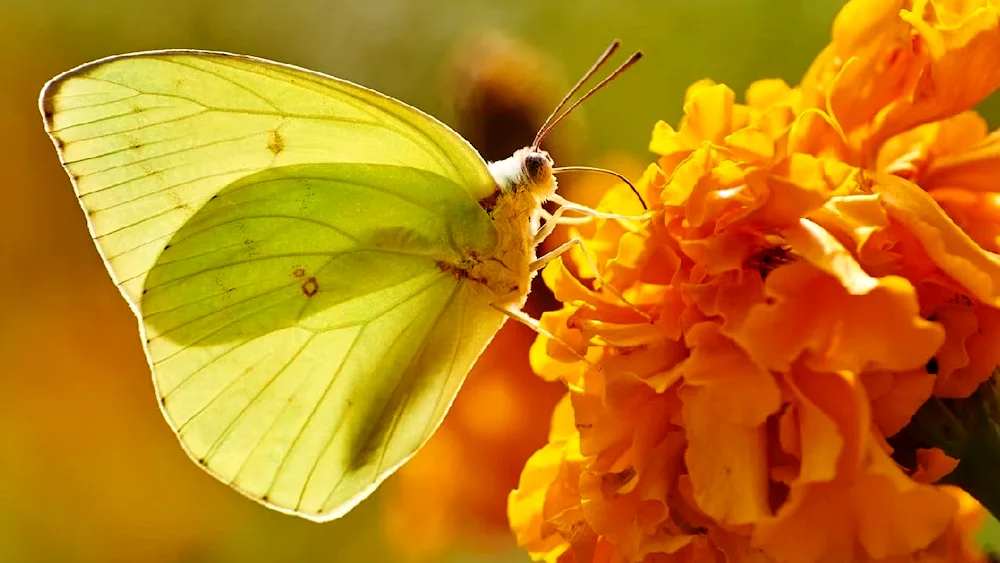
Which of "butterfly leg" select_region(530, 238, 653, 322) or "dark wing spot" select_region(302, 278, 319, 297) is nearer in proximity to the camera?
"butterfly leg" select_region(530, 238, 653, 322)

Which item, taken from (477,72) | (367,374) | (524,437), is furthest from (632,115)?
(367,374)

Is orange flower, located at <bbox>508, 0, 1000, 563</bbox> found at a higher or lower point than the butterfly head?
lower

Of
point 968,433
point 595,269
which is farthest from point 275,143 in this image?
point 968,433

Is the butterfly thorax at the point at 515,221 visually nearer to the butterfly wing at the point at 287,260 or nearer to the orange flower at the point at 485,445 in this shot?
the butterfly wing at the point at 287,260

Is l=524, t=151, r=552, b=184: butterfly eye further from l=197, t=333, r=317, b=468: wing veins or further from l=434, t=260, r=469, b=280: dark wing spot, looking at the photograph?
l=197, t=333, r=317, b=468: wing veins

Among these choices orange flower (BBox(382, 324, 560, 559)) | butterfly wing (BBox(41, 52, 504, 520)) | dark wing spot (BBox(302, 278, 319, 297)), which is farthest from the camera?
orange flower (BBox(382, 324, 560, 559))

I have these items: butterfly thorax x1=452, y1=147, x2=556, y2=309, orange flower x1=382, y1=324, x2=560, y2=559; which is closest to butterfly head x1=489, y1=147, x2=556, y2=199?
butterfly thorax x1=452, y1=147, x2=556, y2=309

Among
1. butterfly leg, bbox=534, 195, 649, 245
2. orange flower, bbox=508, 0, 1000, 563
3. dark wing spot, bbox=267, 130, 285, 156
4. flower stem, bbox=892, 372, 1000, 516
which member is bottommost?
flower stem, bbox=892, 372, 1000, 516

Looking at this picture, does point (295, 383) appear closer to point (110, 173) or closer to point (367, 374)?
point (367, 374)
